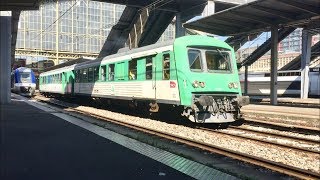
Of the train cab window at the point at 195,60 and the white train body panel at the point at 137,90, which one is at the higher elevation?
the train cab window at the point at 195,60

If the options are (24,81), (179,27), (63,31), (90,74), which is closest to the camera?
(90,74)

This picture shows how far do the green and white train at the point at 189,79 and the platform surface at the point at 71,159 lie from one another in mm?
4049

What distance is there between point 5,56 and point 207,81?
15340 mm

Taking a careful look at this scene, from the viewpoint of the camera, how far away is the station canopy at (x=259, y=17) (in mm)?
18592

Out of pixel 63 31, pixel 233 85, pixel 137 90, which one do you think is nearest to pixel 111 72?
pixel 137 90

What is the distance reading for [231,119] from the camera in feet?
46.9

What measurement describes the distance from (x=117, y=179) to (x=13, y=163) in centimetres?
210

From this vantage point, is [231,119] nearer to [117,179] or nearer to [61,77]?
[117,179]

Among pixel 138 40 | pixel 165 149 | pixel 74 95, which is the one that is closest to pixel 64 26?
pixel 138 40

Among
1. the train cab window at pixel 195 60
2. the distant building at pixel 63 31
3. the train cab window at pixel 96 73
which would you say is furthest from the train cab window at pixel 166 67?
the distant building at pixel 63 31

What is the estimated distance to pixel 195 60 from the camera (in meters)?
14.3

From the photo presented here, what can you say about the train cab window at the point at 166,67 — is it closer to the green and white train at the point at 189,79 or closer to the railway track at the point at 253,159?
the green and white train at the point at 189,79

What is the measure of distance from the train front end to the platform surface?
3.99m

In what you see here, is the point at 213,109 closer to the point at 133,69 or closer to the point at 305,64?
the point at 133,69
